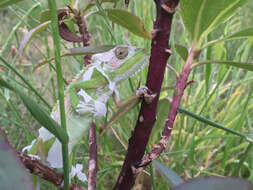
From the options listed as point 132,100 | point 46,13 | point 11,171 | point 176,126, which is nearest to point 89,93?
point 46,13

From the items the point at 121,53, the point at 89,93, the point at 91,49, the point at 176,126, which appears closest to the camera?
the point at 91,49

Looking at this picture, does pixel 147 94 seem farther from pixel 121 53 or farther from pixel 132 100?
pixel 121 53

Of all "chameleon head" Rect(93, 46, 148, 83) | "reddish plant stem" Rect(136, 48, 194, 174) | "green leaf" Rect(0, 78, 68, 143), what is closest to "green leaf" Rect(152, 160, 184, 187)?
"reddish plant stem" Rect(136, 48, 194, 174)

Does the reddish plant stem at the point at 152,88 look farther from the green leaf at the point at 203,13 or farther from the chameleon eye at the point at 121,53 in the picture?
the chameleon eye at the point at 121,53

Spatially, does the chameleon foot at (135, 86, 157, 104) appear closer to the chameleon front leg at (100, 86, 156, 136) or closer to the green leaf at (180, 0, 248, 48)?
the chameleon front leg at (100, 86, 156, 136)

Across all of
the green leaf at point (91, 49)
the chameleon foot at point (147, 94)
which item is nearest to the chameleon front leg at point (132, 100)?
the chameleon foot at point (147, 94)

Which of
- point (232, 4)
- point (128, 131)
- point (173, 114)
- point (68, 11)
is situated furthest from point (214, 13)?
point (128, 131)
